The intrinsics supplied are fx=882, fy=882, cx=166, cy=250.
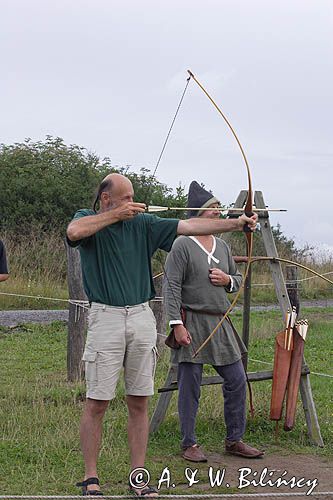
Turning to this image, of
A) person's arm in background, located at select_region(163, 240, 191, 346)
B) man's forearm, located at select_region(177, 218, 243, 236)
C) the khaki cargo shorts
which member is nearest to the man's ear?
man's forearm, located at select_region(177, 218, 243, 236)

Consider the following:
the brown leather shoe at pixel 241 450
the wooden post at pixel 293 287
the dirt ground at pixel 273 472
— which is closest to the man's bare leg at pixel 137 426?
the dirt ground at pixel 273 472

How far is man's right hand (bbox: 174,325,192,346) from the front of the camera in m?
6.19

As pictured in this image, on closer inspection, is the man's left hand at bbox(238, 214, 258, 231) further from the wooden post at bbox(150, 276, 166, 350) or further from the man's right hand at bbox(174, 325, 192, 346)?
the wooden post at bbox(150, 276, 166, 350)

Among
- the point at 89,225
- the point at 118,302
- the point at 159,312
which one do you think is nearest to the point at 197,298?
the point at 118,302

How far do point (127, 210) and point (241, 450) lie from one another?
2.16 meters

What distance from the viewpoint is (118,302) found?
17.1 feet

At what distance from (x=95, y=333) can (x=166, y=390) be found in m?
1.60

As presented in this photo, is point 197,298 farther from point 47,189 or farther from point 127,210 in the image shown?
point 47,189

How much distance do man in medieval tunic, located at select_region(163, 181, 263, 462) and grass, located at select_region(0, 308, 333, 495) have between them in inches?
12.4

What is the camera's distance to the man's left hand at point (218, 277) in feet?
20.6

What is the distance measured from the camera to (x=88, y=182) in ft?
81.0

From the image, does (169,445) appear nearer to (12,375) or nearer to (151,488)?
(151,488)

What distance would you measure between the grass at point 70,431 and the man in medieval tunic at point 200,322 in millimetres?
315

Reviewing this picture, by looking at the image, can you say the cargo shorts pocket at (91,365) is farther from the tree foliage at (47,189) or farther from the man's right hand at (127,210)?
the tree foliage at (47,189)
